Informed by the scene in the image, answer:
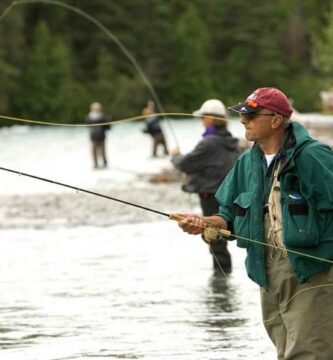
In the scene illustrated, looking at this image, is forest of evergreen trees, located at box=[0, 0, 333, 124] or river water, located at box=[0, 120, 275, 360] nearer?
river water, located at box=[0, 120, 275, 360]

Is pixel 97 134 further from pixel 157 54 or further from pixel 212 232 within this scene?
pixel 157 54

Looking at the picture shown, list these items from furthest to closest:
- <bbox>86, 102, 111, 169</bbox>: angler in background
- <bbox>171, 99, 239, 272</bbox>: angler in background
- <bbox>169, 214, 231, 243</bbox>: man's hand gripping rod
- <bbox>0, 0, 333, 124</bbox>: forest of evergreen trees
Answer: <bbox>0, 0, 333, 124</bbox>: forest of evergreen trees, <bbox>86, 102, 111, 169</bbox>: angler in background, <bbox>171, 99, 239, 272</bbox>: angler in background, <bbox>169, 214, 231, 243</bbox>: man's hand gripping rod

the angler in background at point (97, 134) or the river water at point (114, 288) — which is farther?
the angler in background at point (97, 134)

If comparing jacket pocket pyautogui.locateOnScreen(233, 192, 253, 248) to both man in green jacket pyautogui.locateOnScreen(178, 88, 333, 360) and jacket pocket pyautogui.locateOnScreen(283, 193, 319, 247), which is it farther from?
jacket pocket pyautogui.locateOnScreen(283, 193, 319, 247)

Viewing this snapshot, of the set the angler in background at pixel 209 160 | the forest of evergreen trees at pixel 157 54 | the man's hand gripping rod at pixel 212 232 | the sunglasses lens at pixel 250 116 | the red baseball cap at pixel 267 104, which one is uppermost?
the forest of evergreen trees at pixel 157 54

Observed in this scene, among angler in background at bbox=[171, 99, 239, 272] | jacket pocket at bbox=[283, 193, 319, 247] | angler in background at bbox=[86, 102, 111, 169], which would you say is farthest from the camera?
angler in background at bbox=[86, 102, 111, 169]

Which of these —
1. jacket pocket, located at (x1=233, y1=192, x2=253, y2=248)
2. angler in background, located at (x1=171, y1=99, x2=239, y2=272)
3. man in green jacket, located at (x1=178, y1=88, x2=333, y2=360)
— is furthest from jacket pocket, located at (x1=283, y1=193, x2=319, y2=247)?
angler in background, located at (x1=171, y1=99, x2=239, y2=272)

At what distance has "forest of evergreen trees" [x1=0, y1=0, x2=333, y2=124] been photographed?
317 ft

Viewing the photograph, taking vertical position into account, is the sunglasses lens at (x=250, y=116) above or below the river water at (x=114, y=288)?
above

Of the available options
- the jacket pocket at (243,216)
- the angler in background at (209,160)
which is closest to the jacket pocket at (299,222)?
the jacket pocket at (243,216)

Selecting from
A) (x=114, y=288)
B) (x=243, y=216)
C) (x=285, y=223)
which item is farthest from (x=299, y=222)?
(x=114, y=288)

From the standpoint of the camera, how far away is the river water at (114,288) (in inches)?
384

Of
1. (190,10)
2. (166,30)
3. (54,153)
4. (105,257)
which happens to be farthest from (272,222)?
(190,10)

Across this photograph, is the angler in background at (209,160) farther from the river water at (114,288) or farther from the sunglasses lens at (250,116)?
the sunglasses lens at (250,116)
